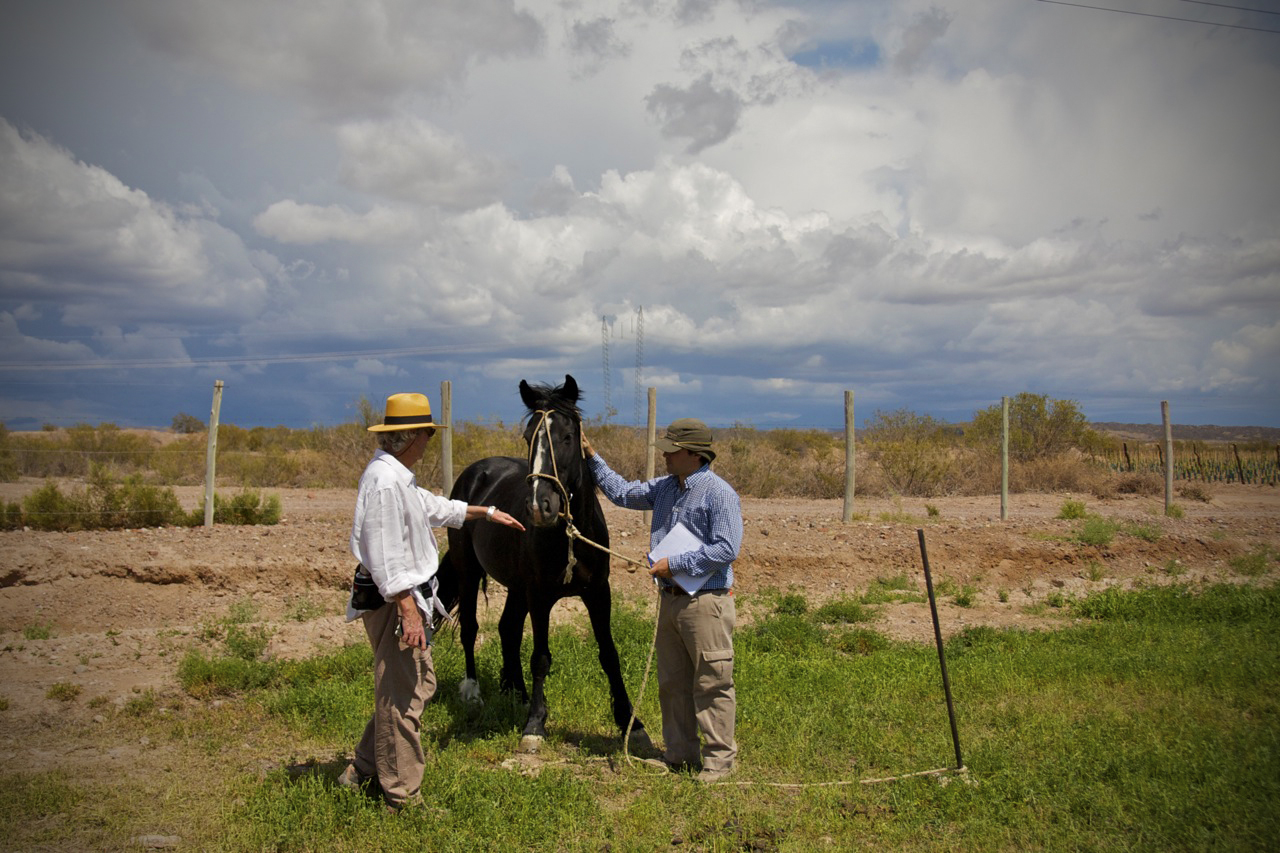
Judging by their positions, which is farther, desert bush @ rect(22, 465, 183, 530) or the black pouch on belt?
desert bush @ rect(22, 465, 183, 530)

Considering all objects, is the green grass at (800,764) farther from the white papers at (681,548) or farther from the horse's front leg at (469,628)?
the white papers at (681,548)

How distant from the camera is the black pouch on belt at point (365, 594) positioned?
454cm

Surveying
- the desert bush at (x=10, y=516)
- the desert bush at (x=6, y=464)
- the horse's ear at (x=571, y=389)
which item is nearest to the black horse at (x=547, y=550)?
the horse's ear at (x=571, y=389)

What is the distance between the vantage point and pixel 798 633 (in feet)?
29.0

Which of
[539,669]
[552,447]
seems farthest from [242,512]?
[552,447]

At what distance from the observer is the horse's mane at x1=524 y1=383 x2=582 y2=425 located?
5672mm

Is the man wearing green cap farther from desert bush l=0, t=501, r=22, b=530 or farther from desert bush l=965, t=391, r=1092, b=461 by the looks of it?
desert bush l=965, t=391, r=1092, b=461

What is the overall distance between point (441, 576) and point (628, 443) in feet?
49.6

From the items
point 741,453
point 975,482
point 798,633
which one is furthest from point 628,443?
point 798,633

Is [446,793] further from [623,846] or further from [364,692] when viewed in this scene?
[364,692]

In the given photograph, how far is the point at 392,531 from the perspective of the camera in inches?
175

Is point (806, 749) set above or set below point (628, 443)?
below

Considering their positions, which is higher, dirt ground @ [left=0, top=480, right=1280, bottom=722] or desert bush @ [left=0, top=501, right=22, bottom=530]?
desert bush @ [left=0, top=501, right=22, bottom=530]

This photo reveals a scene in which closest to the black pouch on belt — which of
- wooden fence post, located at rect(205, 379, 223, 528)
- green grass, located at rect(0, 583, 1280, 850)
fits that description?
green grass, located at rect(0, 583, 1280, 850)
